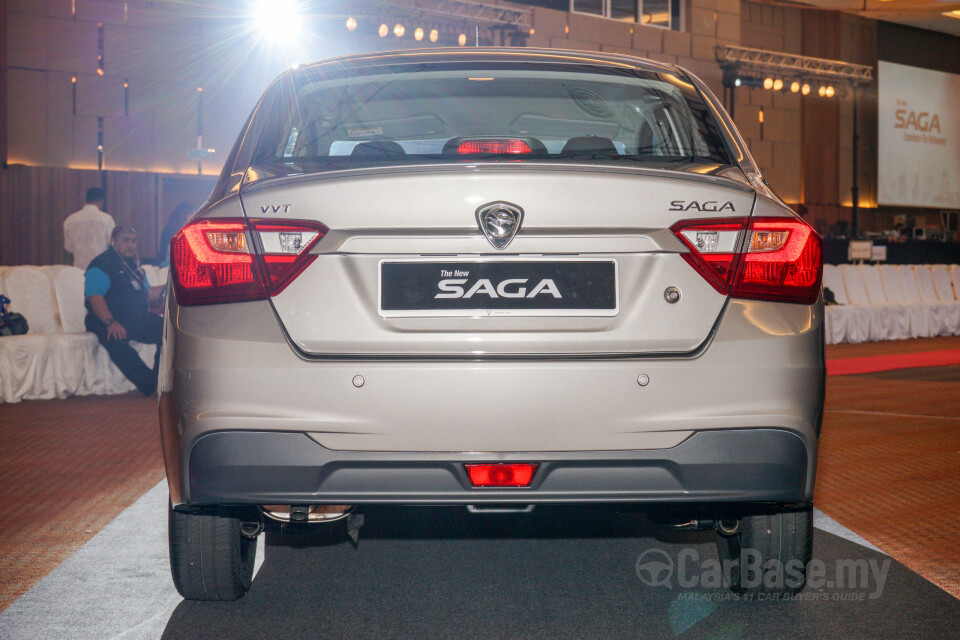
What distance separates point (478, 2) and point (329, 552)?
48.1 ft

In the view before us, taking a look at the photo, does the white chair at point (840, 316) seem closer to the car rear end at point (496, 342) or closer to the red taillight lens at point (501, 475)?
the car rear end at point (496, 342)

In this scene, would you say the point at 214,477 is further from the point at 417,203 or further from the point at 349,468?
the point at 417,203

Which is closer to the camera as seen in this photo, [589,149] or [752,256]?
[752,256]

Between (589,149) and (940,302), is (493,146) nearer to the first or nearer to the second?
(589,149)

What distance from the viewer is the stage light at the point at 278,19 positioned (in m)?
17.5

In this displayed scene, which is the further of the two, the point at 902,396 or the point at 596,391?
the point at 902,396

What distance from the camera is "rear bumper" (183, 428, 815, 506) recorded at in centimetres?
207

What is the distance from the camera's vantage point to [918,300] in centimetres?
1451

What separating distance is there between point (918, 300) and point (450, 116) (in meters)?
12.5

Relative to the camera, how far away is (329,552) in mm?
3402

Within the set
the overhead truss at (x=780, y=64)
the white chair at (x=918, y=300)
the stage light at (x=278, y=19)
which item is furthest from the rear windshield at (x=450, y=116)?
the overhead truss at (x=780, y=64)

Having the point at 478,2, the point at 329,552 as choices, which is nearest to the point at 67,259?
the point at 478,2

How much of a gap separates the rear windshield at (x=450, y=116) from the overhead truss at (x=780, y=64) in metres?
18.5

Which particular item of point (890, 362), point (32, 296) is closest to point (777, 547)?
point (32, 296)
